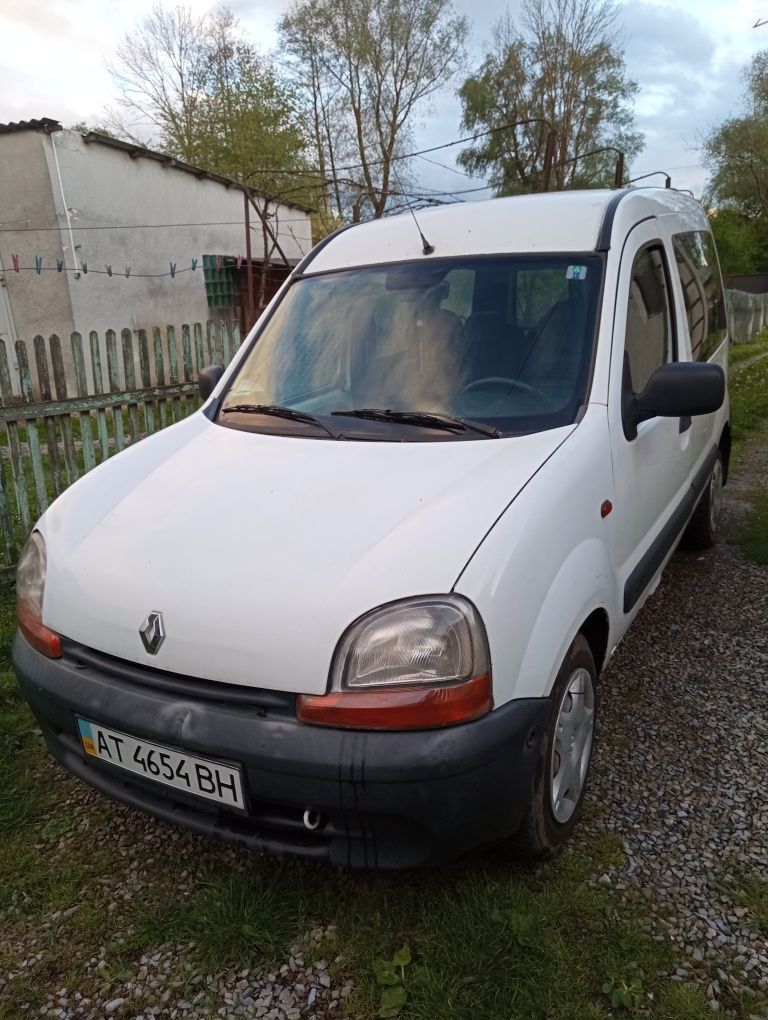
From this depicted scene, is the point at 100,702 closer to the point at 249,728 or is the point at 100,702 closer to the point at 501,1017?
the point at 249,728

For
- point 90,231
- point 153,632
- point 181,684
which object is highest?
point 90,231

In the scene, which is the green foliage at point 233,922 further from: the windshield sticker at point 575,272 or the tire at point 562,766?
the windshield sticker at point 575,272

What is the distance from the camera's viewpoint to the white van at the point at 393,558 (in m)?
1.71

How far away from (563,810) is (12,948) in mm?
1657

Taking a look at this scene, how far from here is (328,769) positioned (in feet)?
5.52

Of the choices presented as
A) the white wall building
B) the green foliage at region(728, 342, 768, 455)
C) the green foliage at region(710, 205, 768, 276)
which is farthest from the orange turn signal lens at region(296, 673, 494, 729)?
the green foliage at region(710, 205, 768, 276)

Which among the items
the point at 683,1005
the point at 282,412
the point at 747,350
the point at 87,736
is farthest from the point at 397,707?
the point at 747,350

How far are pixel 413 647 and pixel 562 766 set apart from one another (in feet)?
2.71

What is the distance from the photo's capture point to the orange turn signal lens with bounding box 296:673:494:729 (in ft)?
5.53

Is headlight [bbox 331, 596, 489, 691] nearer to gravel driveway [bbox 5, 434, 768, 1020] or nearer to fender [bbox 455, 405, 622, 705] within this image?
fender [bbox 455, 405, 622, 705]

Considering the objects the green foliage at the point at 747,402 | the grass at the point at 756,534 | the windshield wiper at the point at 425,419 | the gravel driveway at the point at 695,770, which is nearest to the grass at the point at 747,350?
the green foliage at the point at 747,402

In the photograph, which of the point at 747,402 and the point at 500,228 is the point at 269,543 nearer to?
the point at 500,228

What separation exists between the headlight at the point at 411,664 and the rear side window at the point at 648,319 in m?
1.42

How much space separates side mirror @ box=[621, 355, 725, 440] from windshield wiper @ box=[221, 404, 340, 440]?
1.03 m
